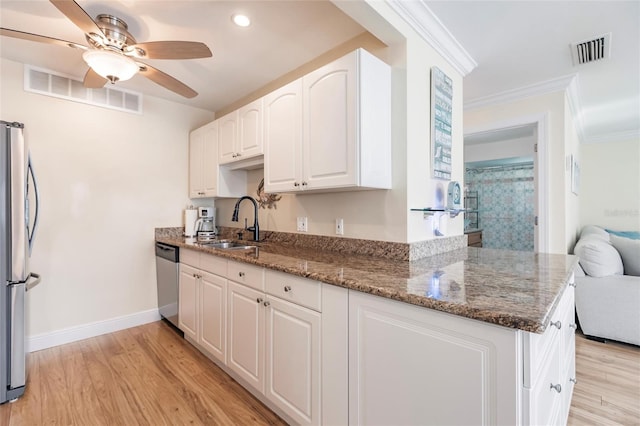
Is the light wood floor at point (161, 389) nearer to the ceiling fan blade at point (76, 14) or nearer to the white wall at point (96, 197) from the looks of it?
the white wall at point (96, 197)

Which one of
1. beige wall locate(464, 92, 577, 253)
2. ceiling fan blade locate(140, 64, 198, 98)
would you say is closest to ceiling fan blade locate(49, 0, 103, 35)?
ceiling fan blade locate(140, 64, 198, 98)

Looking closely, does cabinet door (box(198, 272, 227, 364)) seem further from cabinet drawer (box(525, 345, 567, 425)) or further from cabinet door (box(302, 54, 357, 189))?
cabinet drawer (box(525, 345, 567, 425))

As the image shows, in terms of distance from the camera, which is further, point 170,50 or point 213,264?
point 213,264

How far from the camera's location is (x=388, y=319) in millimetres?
1164

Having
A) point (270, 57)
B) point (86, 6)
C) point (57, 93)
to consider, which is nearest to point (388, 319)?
point (270, 57)

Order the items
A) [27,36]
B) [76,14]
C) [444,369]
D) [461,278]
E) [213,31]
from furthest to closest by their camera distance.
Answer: [213,31]
[27,36]
[76,14]
[461,278]
[444,369]

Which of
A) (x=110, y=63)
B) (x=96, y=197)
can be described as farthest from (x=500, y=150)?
(x=96, y=197)

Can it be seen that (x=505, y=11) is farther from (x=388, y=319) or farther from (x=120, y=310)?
(x=120, y=310)

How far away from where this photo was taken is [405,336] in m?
1.11

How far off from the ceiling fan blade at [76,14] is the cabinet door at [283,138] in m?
1.09

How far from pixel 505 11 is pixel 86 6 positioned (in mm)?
2490

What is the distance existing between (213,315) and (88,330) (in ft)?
5.07

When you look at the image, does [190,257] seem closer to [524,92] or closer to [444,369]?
[444,369]

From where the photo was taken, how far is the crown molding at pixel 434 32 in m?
1.72
